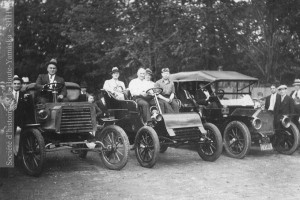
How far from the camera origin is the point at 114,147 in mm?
7648

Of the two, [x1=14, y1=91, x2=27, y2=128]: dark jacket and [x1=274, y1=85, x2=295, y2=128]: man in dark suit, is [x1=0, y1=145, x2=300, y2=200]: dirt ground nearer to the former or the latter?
[x1=14, y1=91, x2=27, y2=128]: dark jacket

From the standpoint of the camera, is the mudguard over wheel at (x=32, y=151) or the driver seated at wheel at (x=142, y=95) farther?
the driver seated at wheel at (x=142, y=95)

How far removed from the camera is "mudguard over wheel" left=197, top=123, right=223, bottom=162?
8250 mm

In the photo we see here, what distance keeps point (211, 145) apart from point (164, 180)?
204 centimetres

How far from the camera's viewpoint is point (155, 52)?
17.9 metres

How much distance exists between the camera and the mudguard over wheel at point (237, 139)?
8695mm

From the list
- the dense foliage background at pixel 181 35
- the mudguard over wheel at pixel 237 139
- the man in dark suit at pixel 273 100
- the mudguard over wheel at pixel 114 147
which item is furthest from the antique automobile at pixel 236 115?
the dense foliage background at pixel 181 35

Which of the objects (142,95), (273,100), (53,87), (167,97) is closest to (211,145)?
(167,97)

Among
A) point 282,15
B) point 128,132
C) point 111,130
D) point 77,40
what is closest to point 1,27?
point 111,130

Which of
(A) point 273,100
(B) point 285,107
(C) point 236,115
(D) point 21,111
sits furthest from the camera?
(A) point 273,100

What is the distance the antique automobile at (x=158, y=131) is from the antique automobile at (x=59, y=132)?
1.65ft

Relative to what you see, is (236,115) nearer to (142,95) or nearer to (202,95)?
(202,95)

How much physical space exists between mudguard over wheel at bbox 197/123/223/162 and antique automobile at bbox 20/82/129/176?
1.77m

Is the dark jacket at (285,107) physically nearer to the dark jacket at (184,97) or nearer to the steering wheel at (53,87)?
the dark jacket at (184,97)
